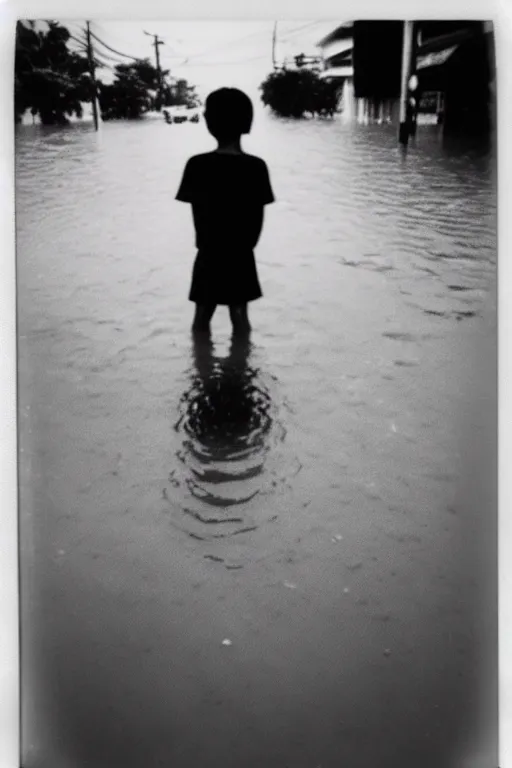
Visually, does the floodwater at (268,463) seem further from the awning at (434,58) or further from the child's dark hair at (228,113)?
the awning at (434,58)

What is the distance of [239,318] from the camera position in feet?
5.87

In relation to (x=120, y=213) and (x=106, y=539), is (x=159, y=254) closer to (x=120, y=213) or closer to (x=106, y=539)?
(x=120, y=213)

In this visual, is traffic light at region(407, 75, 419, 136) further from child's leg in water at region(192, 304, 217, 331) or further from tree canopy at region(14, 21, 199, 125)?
child's leg in water at region(192, 304, 217, 331)

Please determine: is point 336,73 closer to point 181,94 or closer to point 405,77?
point 405,77

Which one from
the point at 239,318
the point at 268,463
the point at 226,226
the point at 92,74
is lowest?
the point at 268,463

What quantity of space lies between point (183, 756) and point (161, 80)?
1586 mm

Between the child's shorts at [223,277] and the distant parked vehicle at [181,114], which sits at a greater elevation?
the distant parked vehicle at [181,114]

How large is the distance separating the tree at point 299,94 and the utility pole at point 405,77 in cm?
16

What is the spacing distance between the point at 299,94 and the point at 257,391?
713 mm

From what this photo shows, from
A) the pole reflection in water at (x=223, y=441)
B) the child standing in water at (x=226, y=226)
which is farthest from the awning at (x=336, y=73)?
the pole reflection in water at (x=223, y=441)

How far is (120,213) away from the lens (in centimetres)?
178

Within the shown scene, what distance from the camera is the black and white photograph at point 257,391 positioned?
5.70 feet

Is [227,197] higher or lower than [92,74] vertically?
lower

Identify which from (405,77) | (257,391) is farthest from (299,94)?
(257,391)
